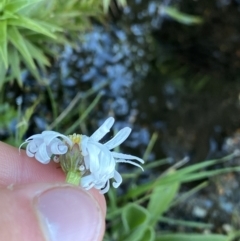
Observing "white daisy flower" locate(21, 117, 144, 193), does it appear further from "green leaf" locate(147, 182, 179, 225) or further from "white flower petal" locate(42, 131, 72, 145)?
"green leaf" locate(147, 182, 179, 225)

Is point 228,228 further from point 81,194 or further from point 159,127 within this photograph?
point 81,194

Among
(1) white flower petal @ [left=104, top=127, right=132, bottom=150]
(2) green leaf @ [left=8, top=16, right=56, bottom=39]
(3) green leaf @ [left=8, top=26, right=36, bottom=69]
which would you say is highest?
(2) green leaf @ [left=8, top=16, right=56, bottom=39]

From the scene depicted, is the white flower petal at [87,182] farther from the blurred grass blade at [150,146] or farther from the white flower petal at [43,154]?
the blurred grass blade at [150,146]

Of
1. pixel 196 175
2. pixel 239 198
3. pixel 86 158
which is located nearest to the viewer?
pixel 86 158

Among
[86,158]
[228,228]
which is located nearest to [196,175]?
[228,228]

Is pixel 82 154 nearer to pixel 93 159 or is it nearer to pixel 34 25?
pixel 93 159

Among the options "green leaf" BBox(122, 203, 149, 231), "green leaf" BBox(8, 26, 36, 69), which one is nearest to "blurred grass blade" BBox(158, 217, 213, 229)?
"green leaf" BBox(122, 203, 149, 231)

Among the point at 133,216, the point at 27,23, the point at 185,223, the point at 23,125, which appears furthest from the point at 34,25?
the point at 185,223

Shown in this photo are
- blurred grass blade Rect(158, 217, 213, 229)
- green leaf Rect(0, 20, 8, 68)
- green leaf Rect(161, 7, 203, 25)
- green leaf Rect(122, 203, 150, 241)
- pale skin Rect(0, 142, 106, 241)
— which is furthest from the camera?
green leaf Rect(161, 7, 203, 25)
